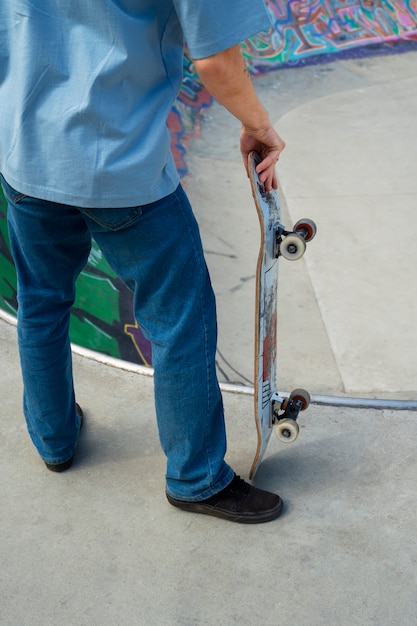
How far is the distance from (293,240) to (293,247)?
0.02 meters

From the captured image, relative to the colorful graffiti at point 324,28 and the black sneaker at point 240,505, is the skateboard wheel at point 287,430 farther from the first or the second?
the colorful graffiti at point 324,28

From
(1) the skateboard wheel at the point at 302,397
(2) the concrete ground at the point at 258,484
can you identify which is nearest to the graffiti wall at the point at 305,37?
(2) the concrete ground at the point at 258,484

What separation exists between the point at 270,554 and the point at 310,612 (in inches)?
9.3

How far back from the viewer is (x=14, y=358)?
3.26 metres

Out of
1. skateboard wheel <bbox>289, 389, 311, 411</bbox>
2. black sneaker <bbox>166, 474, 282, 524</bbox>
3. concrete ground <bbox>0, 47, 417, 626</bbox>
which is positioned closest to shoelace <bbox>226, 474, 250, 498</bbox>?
black sneaker <bbox>166, 474, 282, 524</bbox>

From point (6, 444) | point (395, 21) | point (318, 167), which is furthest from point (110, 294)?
point (395, 21)

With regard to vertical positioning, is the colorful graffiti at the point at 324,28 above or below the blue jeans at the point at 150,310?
below

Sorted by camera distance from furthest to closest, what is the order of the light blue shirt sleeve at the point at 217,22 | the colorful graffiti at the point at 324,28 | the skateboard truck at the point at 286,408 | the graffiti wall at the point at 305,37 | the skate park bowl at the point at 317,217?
the colorful graffiti at the point at 324,28, the graffiti wall at the point at 305,37, the skate park bowl at the point at 317,217, the skateboard truck at the point at 286,408, the light blue shirt sleeve at the point at 217,22

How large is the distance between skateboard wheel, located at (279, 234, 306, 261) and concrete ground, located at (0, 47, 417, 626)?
79cm

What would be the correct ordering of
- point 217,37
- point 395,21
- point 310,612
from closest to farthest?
point 217,37
point 310,612
point 395,21

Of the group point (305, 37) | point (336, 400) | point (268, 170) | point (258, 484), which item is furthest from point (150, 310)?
point (305, 37)

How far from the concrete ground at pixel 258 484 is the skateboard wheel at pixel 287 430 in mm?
205

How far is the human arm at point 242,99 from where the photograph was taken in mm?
1837

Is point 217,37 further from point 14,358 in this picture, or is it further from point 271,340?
point 14,358
